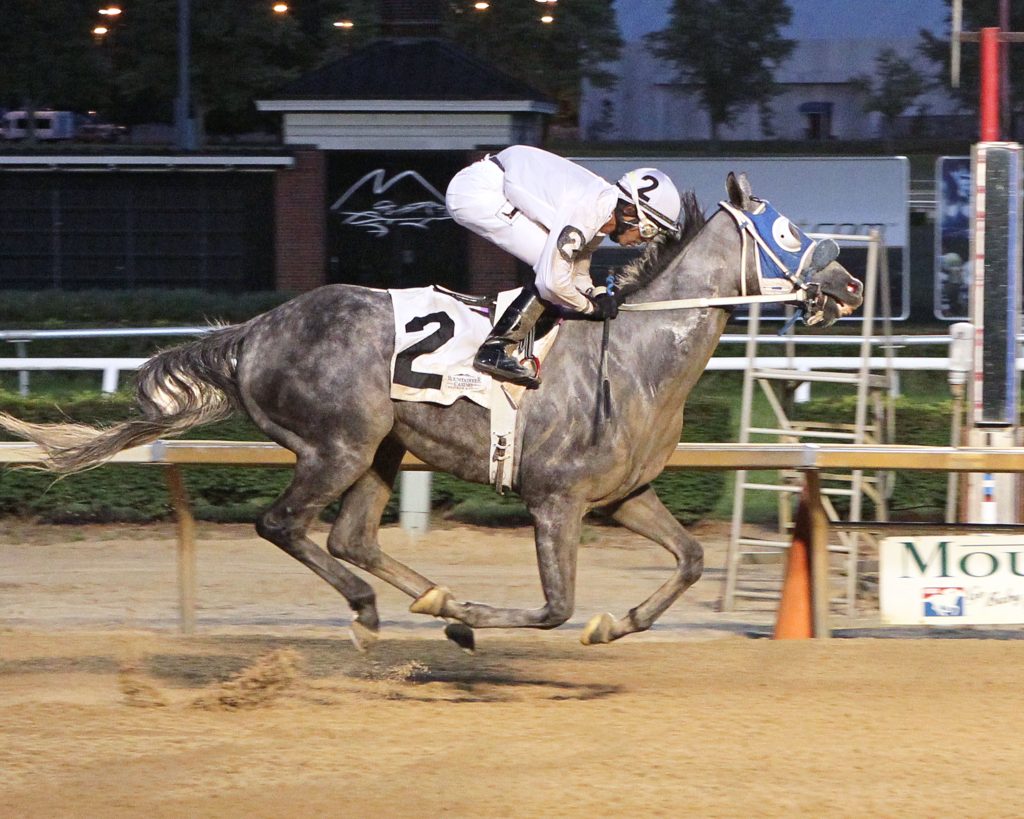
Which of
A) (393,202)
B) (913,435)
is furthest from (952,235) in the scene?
(393,202)

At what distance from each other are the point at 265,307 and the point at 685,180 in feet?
18.6

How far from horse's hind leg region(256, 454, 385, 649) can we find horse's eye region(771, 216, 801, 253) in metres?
1.64

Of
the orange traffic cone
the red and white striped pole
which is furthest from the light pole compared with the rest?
the orange traffic cone

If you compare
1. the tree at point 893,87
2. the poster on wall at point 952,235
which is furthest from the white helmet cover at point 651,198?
the tree at point 893,87

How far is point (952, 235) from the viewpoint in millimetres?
13641

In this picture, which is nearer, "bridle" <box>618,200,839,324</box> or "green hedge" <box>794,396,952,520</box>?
"bridle" <box>618,200,839,324</box>

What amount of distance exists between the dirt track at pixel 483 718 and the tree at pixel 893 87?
35.6m

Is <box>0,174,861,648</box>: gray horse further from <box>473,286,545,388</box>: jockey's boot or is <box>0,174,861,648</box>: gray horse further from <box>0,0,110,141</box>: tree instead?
<box>0,0,110,141</box>: tree

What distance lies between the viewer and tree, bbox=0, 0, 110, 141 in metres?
31.3

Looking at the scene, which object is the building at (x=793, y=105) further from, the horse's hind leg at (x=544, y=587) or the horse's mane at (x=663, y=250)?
the horse's hind leg at (x=544, y=587)

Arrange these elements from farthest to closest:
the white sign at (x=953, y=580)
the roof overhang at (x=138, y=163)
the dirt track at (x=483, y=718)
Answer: the roof overhang at (x=138, y=163) < the white sign at (x=953, y=580) < the dirt track at (x=483, y=718)

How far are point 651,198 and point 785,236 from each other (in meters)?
0.49

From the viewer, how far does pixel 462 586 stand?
7.69m

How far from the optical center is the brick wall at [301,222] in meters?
21.6
